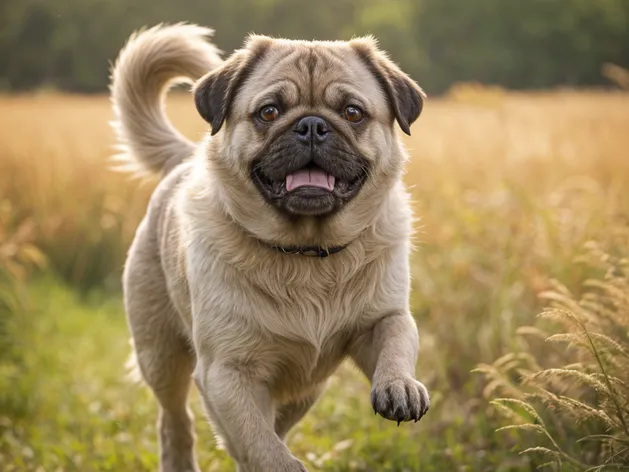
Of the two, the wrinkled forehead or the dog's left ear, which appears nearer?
the wrinkled forehead

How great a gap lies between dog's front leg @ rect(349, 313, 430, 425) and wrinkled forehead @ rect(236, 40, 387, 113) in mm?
1012

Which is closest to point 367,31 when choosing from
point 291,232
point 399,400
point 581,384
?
point 581,384

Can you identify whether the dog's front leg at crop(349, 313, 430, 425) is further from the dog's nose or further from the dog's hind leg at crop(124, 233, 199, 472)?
the dog's hind leg at crop(124, 233, 199, 472)

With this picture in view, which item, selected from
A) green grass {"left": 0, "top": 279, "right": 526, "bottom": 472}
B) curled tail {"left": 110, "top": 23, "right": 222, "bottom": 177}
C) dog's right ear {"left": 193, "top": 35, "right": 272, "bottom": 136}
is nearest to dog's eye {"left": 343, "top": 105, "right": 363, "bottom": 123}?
dog's right ear {"left": 193, "top": 35, "right": 272, "bottom": 136}

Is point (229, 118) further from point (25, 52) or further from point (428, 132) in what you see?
point (25, 52)

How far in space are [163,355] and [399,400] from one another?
6.21 feet

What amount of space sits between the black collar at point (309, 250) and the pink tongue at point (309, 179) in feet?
1.03

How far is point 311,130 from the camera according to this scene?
348cm

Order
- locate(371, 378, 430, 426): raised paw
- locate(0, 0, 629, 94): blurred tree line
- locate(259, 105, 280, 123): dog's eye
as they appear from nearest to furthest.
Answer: locate(371, 378, 430, 426): raised paw
locate(259, 105, 280, 123): dog's eye
locate(0, 0, 629, 94): blurred tree line

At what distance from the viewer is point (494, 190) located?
8281 mm

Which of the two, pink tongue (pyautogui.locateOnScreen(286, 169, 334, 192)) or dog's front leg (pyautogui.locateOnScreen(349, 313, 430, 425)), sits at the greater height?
pink tongue (pyautogui.locateOnScreen(286, 169, 334, 192))

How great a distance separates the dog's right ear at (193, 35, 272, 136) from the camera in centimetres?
→ 379

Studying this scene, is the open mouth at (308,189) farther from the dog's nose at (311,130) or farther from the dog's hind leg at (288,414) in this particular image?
the dog's hind leg at (288,414)

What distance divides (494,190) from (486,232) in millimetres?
1638
